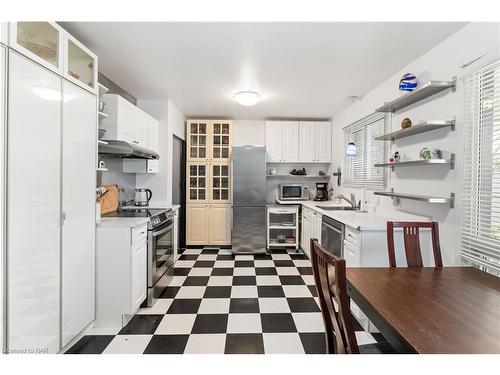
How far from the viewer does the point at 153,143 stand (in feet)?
11.6

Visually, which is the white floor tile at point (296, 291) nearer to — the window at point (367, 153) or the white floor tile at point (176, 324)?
the white floor tile at point (176, 324)

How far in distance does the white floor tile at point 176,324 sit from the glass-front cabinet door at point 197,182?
2.58 meters

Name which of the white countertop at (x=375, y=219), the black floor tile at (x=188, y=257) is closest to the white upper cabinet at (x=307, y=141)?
the white countertop at (x=375, y=219)

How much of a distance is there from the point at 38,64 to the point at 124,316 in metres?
2.00

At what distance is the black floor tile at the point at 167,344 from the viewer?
1.90 m

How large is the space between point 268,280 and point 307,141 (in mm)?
2790

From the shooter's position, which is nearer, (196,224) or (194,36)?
(194,36)

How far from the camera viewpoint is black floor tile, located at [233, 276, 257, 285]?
3.18m

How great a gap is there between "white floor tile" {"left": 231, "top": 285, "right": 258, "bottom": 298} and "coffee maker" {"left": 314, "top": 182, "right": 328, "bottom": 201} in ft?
7.85

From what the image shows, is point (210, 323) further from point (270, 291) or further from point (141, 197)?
point (141, 197)

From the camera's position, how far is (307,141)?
4.91 metres

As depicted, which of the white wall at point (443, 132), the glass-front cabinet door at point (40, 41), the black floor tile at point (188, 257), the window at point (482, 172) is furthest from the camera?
the black floor tile at point (188, 257)
